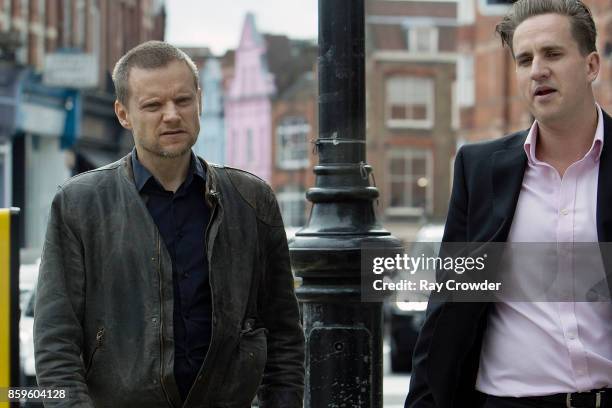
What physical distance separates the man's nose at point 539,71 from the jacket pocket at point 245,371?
3.37 ft

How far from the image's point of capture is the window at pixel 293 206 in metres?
68.0

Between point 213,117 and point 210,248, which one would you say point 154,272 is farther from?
point 213,117

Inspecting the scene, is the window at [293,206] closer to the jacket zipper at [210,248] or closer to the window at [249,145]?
the window at [249,145]

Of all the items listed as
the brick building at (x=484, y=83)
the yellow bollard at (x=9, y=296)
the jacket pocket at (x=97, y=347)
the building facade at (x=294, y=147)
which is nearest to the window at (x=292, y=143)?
the building facade at (x=294, y=147)

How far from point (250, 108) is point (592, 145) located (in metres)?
70.2

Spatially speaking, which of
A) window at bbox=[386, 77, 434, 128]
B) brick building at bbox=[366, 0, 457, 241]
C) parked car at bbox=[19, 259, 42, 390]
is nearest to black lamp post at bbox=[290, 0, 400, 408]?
parked car at bbox=[19, 259, 42, 390]

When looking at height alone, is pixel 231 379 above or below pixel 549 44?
below

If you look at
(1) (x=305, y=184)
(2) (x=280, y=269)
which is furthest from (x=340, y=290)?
(1) (x=305, y=184)

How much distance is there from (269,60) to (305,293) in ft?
226

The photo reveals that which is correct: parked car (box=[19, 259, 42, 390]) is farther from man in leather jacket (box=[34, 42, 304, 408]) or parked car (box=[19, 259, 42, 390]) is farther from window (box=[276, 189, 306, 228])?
window (box=[276, 189, 306, 228])

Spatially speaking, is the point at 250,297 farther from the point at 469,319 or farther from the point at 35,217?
the point at 35,217

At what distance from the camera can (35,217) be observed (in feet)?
98.5

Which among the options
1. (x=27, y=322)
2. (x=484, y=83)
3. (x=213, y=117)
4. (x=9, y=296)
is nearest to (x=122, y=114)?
(x=9, y=296)

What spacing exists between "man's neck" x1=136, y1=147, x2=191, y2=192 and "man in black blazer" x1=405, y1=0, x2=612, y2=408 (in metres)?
0.74
